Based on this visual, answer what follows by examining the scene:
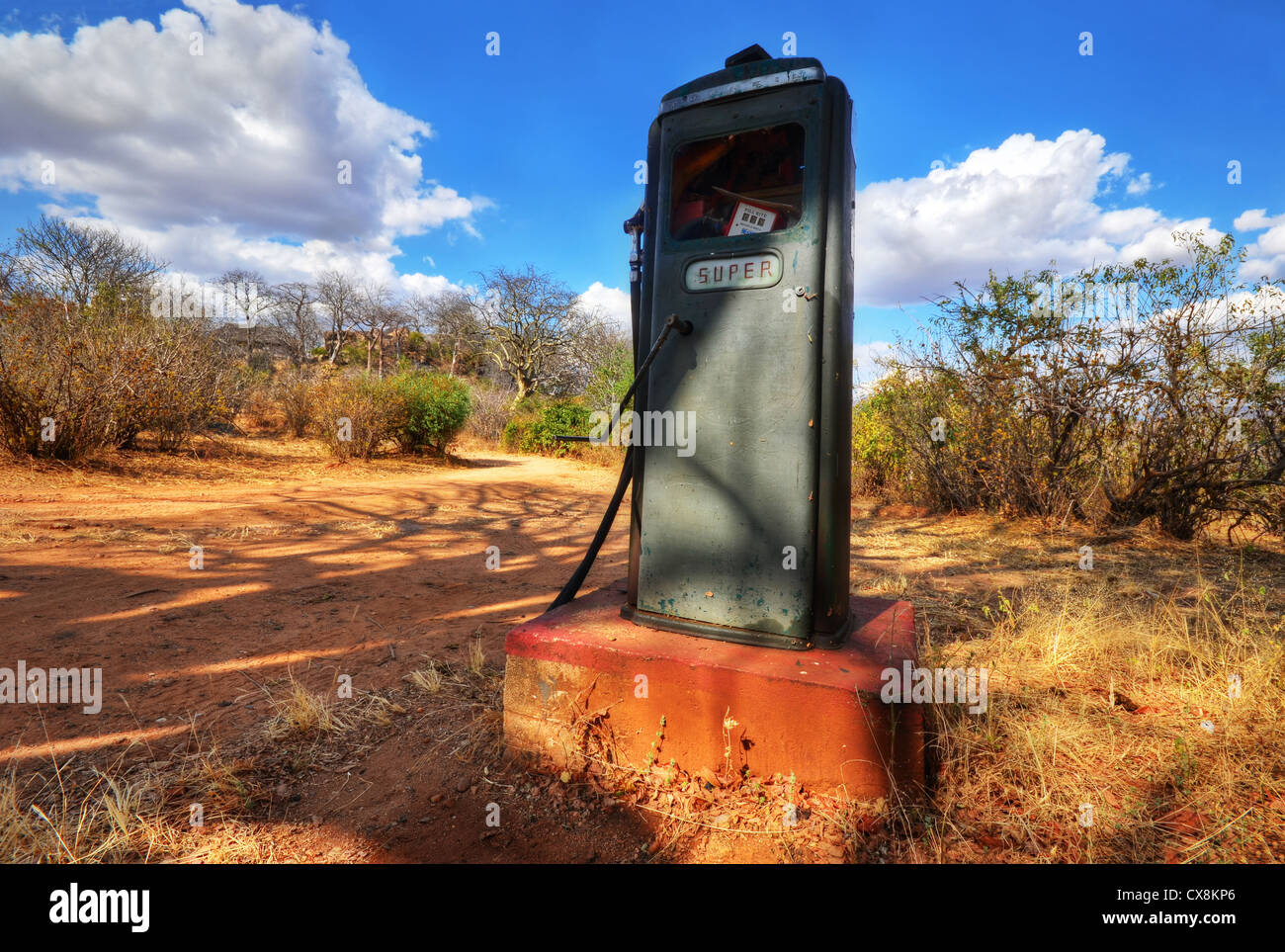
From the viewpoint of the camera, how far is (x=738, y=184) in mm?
2111

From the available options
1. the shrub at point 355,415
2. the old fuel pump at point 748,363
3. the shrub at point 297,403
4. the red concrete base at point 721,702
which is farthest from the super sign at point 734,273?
the shrub at point 297,403

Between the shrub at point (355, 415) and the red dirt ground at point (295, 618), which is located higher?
the shrub at point (355, 415)

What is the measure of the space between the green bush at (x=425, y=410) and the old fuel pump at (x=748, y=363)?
1166cm

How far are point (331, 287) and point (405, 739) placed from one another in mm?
44530

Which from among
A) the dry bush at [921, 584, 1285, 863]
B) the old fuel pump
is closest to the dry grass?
the old fuel pump

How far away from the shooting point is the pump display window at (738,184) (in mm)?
1993

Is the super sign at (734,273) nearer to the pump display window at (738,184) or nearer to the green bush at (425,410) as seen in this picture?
the pump display window at (738,184)

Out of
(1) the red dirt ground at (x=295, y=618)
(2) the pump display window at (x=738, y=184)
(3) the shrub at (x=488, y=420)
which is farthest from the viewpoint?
(3) the shrub at (x=488, y=420)

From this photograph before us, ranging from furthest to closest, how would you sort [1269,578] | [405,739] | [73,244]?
[73,244], [1269,578], [405,739]

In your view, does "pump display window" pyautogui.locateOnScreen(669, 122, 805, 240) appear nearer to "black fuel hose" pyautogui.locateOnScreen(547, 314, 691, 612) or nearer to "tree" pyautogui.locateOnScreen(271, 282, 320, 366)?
"black fuel hose" pyautogui.locateOnScreen(547, 314, 691, 612)

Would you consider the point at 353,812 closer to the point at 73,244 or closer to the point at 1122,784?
the point at 1122,784

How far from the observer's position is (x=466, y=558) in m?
5.14

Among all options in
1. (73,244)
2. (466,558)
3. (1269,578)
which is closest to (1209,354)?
(1269,578)

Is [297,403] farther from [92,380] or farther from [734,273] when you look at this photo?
[734,273]
